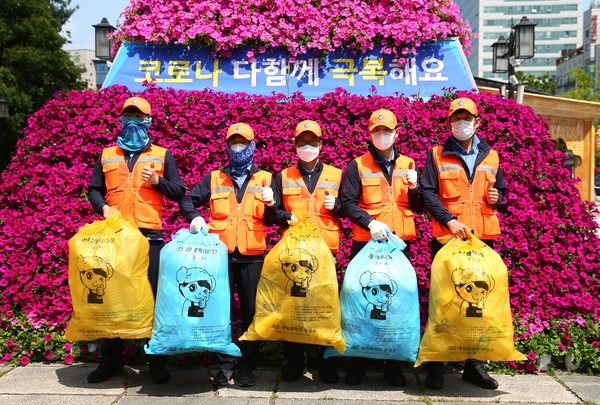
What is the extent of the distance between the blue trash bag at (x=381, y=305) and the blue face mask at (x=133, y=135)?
70.7 inches

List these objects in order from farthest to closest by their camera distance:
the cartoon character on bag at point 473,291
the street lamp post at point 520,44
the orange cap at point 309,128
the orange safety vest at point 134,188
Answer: the street lamp post at point 520,44 < the orange safety vest at point 134,188 < the orange cap at point 309,128 < the cartoon character on bag at point 473,291

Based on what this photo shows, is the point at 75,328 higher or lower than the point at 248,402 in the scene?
higher

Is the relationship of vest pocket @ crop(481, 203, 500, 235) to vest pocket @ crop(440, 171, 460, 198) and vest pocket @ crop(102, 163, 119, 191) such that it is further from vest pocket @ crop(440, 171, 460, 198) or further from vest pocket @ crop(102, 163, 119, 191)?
vest pocket @ crop(102, 163, 119, 191)

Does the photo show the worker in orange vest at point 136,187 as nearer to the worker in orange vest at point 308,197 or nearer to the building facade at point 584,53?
the worker in orange vest at point 308,197

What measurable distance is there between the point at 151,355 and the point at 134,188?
122cm

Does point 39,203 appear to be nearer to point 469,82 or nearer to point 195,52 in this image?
point 195,52

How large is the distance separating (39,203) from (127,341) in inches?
59.6

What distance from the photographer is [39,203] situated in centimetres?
512

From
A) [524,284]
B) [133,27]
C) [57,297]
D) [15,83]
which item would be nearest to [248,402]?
[57,297]

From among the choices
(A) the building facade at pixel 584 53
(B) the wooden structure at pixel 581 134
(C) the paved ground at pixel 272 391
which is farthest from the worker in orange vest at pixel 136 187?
(A) the building facade at pixel 584 53

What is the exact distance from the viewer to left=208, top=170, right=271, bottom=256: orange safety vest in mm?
4020

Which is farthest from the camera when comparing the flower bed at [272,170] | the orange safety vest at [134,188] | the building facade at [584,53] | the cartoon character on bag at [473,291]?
the building facade at [584,53]

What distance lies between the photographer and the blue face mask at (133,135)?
419cm

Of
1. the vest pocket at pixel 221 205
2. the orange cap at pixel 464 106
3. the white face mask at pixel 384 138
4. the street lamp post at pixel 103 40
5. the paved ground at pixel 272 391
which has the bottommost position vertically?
the paved ground at pixel 272 391
